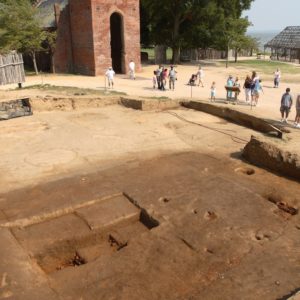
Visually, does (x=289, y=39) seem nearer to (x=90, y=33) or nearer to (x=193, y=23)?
(x=193, y=23)

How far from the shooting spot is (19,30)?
2367 cm

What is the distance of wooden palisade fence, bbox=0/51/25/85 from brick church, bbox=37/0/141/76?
708cm

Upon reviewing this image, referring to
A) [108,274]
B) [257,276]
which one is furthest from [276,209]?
[108,274]

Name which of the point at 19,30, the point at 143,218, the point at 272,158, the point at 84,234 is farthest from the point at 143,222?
the point at 19,30

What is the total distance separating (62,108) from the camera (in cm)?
1560

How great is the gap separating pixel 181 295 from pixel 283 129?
8.15 metres

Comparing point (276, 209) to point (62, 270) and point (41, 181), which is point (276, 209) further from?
point (41, 181)

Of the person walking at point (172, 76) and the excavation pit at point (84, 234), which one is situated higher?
the person walking at point (172, 76)

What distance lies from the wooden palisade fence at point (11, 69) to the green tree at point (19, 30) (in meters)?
5.38

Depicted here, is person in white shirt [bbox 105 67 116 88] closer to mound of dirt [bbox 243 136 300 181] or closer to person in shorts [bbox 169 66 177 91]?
person in shorts [bbox 169 66 177 91]

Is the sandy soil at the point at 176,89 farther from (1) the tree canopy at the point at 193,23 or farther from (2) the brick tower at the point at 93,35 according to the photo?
(1) the tree canopy at the point at 193,23

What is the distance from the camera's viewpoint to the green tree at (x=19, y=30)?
23.4 m

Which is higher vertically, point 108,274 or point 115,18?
point 115,18

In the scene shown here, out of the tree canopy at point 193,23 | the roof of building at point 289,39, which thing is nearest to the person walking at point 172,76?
the tree canopy at point 193,23
